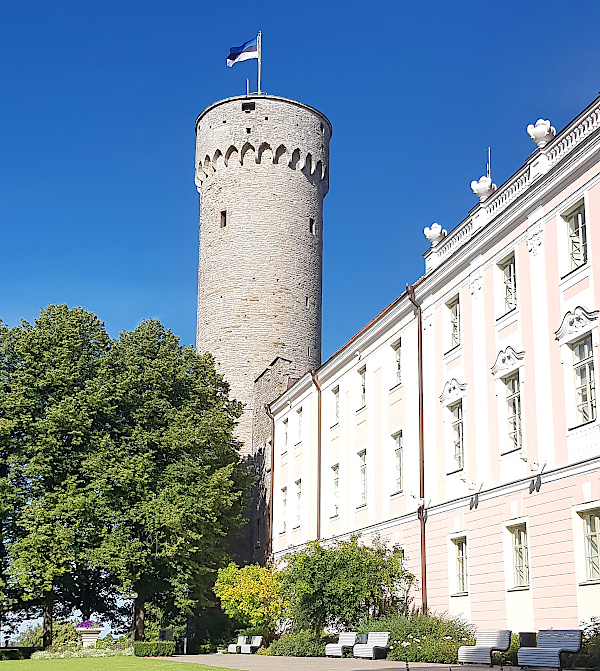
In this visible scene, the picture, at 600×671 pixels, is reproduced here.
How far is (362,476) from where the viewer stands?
30375mm

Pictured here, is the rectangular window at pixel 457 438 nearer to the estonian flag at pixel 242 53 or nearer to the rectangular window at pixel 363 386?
the rectangular window at pixel 363 386

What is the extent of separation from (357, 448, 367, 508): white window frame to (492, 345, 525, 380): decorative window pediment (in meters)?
9.50

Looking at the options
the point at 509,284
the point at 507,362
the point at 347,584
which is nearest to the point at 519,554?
the point at 507,362

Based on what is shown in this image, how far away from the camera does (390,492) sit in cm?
2755

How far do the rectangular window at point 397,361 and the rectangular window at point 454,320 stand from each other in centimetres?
354

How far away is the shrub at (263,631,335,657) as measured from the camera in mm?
25844

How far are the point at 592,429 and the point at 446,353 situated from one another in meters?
7.35

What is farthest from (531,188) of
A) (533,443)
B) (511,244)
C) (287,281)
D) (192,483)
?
(287,281)

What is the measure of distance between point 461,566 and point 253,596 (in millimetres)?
10764

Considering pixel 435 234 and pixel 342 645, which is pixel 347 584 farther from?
pixel 435 234

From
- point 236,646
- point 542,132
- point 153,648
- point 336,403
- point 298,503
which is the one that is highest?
point 542,132

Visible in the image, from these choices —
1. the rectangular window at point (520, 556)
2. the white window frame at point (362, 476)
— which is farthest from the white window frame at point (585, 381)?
the white window frame at point (362, 476)

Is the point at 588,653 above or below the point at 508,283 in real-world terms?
below

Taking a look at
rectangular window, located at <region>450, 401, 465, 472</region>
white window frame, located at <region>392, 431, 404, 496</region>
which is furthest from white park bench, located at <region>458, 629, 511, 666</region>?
white window frame, located at <region>392, 431, 404, 496</region>
